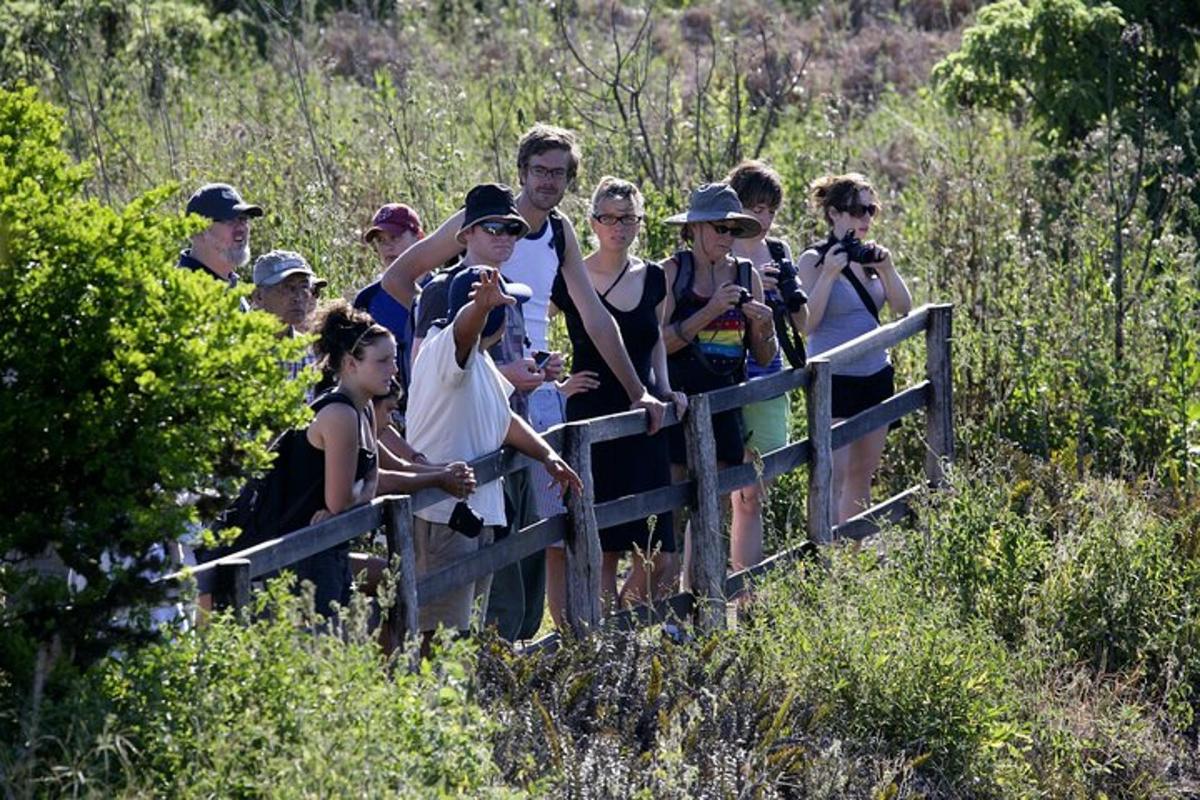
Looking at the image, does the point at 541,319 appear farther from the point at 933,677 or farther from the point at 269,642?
the point at 269,642

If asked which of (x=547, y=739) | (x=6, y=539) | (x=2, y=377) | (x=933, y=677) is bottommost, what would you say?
Answer: (x=933, y=677)

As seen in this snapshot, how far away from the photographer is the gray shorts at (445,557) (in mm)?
7137

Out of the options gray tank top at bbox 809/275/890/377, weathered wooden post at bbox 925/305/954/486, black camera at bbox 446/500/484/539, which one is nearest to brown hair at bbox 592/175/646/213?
black camera at bbox 446/500/484/539

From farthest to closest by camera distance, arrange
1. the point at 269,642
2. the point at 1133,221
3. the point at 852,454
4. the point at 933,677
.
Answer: the point at 1133,221 → the point at 852,454 → the point at 933,677 → the point at 269,642

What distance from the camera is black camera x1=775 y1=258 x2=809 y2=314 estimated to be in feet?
29.1

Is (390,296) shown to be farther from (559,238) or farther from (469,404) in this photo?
Answer: (469,404)

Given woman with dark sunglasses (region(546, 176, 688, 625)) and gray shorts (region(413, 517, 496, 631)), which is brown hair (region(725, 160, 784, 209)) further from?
gray shorts (region(413, 517, 496, 631))

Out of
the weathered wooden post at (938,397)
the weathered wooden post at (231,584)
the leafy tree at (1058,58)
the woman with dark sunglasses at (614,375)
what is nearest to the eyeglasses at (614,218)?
the woman with dark sunglasses at (614,375)

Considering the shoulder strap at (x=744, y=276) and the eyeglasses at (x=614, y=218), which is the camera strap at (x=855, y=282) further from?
the eyeglasses at (x=614, y=218)

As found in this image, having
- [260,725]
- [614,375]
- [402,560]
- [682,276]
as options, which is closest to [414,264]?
[614,375]

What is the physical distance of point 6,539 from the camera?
16.5 ft

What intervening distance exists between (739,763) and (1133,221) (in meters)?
6.70

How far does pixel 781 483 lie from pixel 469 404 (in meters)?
3.48

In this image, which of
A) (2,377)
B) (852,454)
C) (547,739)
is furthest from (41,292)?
(852,454)
